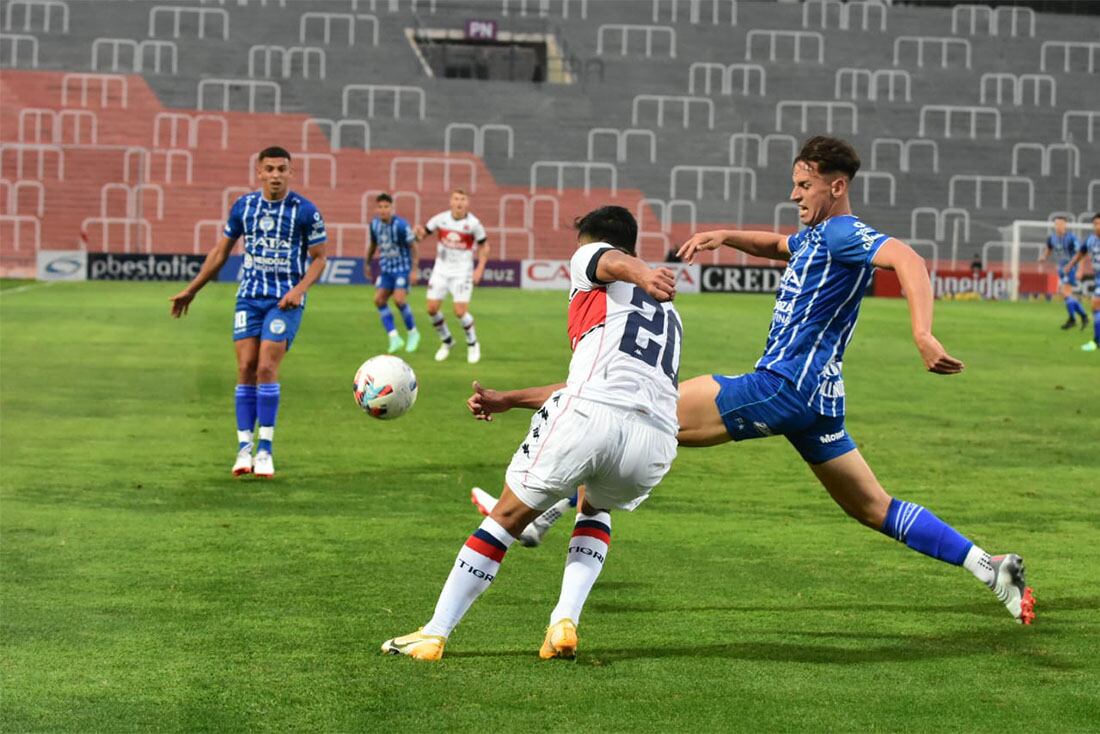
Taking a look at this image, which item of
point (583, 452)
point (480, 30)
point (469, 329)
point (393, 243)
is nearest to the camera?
point (583, 452)

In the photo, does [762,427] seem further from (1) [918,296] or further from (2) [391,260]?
(2) [391,260]

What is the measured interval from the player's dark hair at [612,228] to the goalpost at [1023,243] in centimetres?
4277

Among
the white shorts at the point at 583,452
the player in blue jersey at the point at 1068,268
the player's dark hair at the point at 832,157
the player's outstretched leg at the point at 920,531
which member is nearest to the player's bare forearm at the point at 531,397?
the white shorts at the point at 583,452

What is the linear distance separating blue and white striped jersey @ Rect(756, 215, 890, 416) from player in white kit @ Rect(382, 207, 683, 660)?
830 millimetres

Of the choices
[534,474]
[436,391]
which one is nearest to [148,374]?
[436,391]

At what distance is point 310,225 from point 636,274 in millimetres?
6482

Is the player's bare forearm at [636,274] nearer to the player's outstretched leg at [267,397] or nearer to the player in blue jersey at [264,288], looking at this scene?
the player in blue jersey at [264,288]

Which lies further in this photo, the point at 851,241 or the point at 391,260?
the point at 391,260

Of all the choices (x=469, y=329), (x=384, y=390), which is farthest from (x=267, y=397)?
(x=469, y=329)

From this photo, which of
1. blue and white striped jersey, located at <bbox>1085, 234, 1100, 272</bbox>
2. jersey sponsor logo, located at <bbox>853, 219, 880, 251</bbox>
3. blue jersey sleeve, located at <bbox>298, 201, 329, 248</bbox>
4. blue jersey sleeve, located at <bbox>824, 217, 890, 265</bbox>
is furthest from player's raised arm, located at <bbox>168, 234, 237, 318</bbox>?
blue and white striped jersey, located at <bbox>1085, 234, 1100, 272</bbox>

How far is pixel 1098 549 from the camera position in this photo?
365 inches

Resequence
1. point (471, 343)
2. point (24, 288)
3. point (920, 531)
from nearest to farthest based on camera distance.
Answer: point (920, 531) → point (471, 343) → point (24, 288)

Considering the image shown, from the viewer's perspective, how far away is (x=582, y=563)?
653 cm

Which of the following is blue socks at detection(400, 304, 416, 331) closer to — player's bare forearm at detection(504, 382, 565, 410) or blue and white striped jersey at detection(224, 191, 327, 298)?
blue and white striped jersey at detection(224, 191, 327, 298)
